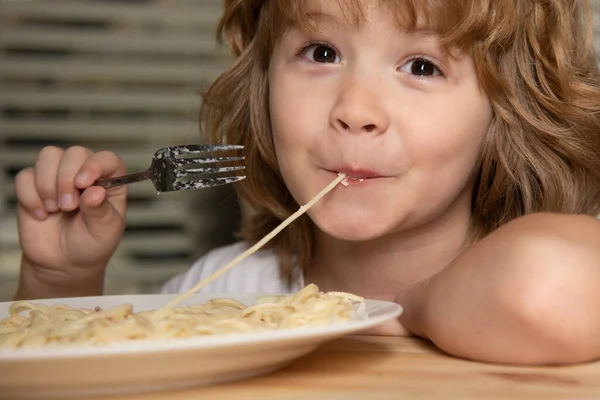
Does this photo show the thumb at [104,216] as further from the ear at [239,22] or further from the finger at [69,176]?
the ear at [239,22]

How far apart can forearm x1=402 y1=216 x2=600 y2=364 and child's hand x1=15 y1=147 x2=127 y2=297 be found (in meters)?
0.70

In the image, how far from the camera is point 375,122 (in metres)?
1.22

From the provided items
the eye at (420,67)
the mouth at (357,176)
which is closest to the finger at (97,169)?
the mouth at (357,176)

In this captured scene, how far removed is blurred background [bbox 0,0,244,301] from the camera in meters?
3.16

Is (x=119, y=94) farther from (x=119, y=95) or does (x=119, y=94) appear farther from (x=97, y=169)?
(x=97, y=169)

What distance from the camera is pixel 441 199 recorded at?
1.37m

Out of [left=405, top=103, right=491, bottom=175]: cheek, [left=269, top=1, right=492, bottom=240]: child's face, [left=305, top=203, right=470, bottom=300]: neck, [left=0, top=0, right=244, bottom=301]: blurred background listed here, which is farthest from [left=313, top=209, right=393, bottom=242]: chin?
[left=0, top=0, right=244, bottom=301]: blurred background

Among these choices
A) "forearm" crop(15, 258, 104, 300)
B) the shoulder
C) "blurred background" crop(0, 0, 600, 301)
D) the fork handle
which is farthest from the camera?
"blurred background" crop(0, 0, 600, 301)

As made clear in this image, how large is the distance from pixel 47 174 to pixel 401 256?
60 centimetres

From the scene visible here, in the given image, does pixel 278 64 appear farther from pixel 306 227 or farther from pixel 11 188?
pixel 11 188

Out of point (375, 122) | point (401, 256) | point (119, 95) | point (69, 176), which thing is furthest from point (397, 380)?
point (119, 95)

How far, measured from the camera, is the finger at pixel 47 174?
59.2 inches

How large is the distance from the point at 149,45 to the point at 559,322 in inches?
101

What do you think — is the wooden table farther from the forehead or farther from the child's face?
the forehead
